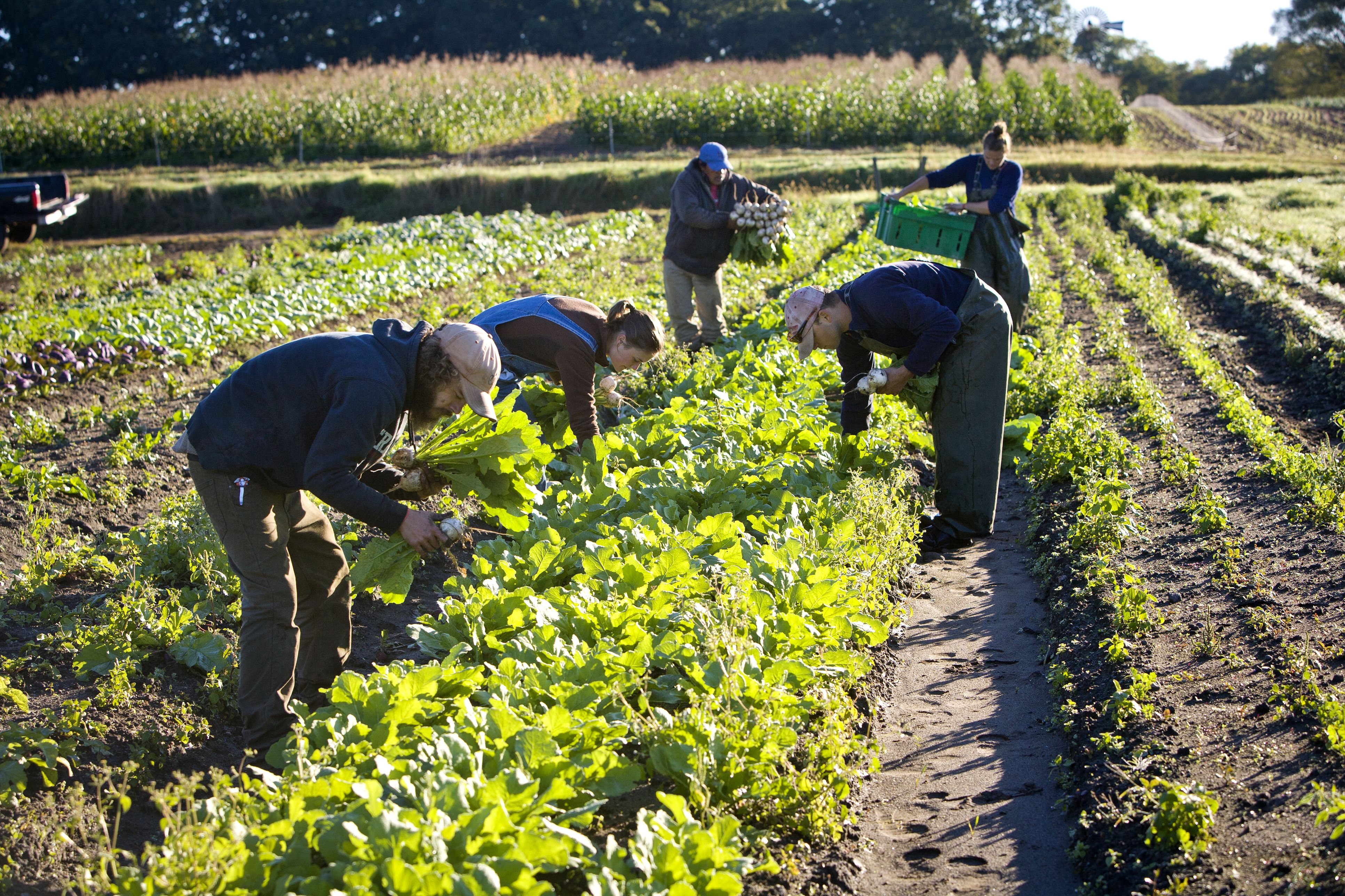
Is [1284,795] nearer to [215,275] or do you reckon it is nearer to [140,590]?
[140,590]

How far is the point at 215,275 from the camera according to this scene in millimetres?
12164

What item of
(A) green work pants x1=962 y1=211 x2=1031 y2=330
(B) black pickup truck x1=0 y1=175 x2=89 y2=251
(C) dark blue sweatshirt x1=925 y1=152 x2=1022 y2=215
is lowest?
(A) green work pants x1=962 y1=211 x2=1031 y2=330

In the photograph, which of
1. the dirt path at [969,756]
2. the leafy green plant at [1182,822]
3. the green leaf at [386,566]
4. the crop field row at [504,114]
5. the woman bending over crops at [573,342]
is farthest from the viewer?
the crop field row at [504,114]

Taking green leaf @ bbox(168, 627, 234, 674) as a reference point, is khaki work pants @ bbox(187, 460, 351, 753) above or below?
above

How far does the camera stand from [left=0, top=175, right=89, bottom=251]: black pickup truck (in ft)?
45.9

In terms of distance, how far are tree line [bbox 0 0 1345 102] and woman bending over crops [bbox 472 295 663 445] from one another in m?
40.5

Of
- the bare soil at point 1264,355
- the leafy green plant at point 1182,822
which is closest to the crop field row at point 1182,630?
the leafy green plant at point 1182,822

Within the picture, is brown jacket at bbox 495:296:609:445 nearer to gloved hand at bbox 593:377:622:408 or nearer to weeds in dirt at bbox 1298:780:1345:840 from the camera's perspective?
gloved hand at bbox 593:377:622:408

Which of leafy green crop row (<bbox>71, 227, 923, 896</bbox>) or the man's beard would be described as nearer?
leafy green crop row (<bbox>71, 227, 923, 896</bbox>)

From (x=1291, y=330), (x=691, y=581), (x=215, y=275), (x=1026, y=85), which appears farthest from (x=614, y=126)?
(x=691, y=581)

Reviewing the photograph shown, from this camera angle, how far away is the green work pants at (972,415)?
4785 mm

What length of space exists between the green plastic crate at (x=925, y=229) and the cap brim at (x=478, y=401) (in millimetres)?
5402

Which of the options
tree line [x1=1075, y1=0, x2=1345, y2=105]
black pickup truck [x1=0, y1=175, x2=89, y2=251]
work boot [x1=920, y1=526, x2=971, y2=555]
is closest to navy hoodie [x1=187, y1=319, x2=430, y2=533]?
work boot [x1=920, y1=526, x2=971, y2=555]

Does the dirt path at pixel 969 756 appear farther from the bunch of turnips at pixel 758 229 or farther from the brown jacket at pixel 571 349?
the bunch of turnips at pixel 758 229
